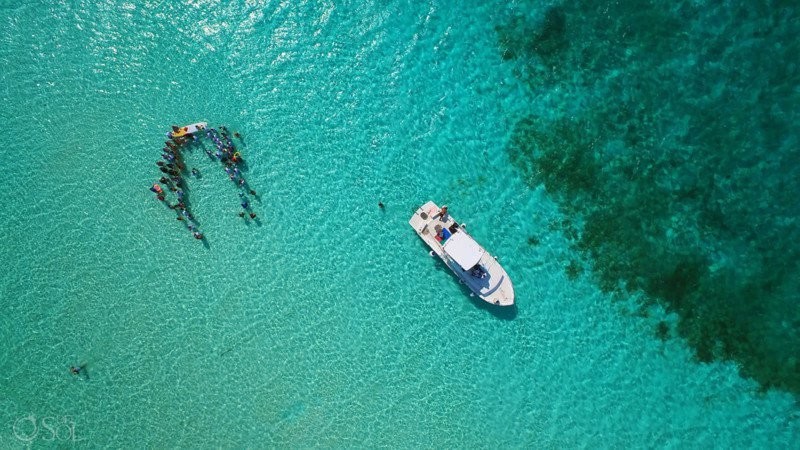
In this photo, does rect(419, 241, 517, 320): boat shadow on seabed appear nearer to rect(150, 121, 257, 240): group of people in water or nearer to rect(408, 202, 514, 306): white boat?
rect(408, 202, 514, 306): white boat

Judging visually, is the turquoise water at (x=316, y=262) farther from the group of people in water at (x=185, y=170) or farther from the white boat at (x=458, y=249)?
the white boat at (x=458, y=249)

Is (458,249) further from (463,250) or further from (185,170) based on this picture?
(185,170)

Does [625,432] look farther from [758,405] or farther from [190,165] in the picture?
[190,165]

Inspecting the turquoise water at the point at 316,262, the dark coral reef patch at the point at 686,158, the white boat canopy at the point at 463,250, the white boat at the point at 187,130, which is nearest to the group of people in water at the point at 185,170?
the white boat at the point at 187,130

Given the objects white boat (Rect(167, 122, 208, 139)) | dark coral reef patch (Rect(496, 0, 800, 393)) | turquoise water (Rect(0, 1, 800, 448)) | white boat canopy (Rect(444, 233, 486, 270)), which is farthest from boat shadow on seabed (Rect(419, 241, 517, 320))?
white boat (Rect(167, 122, 208, 139))

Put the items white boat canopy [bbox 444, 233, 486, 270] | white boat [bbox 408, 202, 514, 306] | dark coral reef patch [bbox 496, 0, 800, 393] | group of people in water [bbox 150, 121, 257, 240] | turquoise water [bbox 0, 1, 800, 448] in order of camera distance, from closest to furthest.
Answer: white boat canopy [bbox 444, 233, 486, 270] < white boat [bbox 408, 202, 514, 306] < dark coral reef patch [bbox 496, 0, 800, 393] < turquoise water [bbox 0, 1, 800, 448] < group of people in water [bbox 150, 121, 257, 240]

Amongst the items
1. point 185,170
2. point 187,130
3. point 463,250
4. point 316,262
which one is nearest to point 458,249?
point 463,250

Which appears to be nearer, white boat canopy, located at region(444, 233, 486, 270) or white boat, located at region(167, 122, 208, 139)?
white boat canopy, located at region(444, 233, 486, 270)
